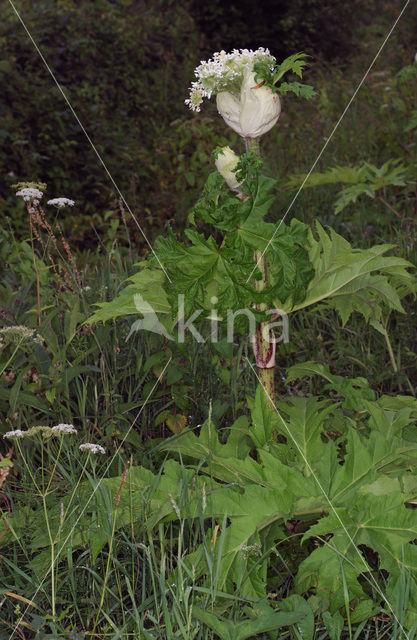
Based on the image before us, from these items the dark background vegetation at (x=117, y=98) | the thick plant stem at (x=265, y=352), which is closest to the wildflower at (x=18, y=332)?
the thick plant stem at (x=265, y=352)

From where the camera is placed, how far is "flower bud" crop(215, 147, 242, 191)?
6.25 ft

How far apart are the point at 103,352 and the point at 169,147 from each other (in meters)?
4.79

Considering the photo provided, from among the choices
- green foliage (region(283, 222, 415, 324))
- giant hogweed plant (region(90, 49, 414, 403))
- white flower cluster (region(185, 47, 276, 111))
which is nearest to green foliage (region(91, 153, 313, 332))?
giant hogweed plant (region(90, 49, 414, 403))

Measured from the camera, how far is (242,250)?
6.16 ft

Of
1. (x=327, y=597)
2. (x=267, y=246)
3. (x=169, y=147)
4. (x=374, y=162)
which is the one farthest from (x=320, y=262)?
(x=169, y=147)

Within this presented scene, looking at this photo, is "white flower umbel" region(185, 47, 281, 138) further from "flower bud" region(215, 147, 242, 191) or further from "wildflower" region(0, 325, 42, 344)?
"wildflower" region(0, 325, 42, 344)

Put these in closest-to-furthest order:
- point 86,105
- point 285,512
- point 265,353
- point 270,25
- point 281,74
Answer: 1. point 285,512
2. point 281,74
3. point 265,353
4. point 86,105
5. point 270,25

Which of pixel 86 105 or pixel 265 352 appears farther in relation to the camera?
pixel 86 105

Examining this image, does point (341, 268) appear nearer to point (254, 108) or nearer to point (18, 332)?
point (254, 108)

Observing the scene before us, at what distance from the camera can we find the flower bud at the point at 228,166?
191 centimetres

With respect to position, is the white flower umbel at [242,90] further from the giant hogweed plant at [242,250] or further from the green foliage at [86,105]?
the green foliage at [86,105]

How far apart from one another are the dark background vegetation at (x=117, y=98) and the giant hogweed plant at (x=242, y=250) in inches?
110

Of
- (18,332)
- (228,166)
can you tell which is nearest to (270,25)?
(228,166)

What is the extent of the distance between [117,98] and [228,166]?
6.18 meters
